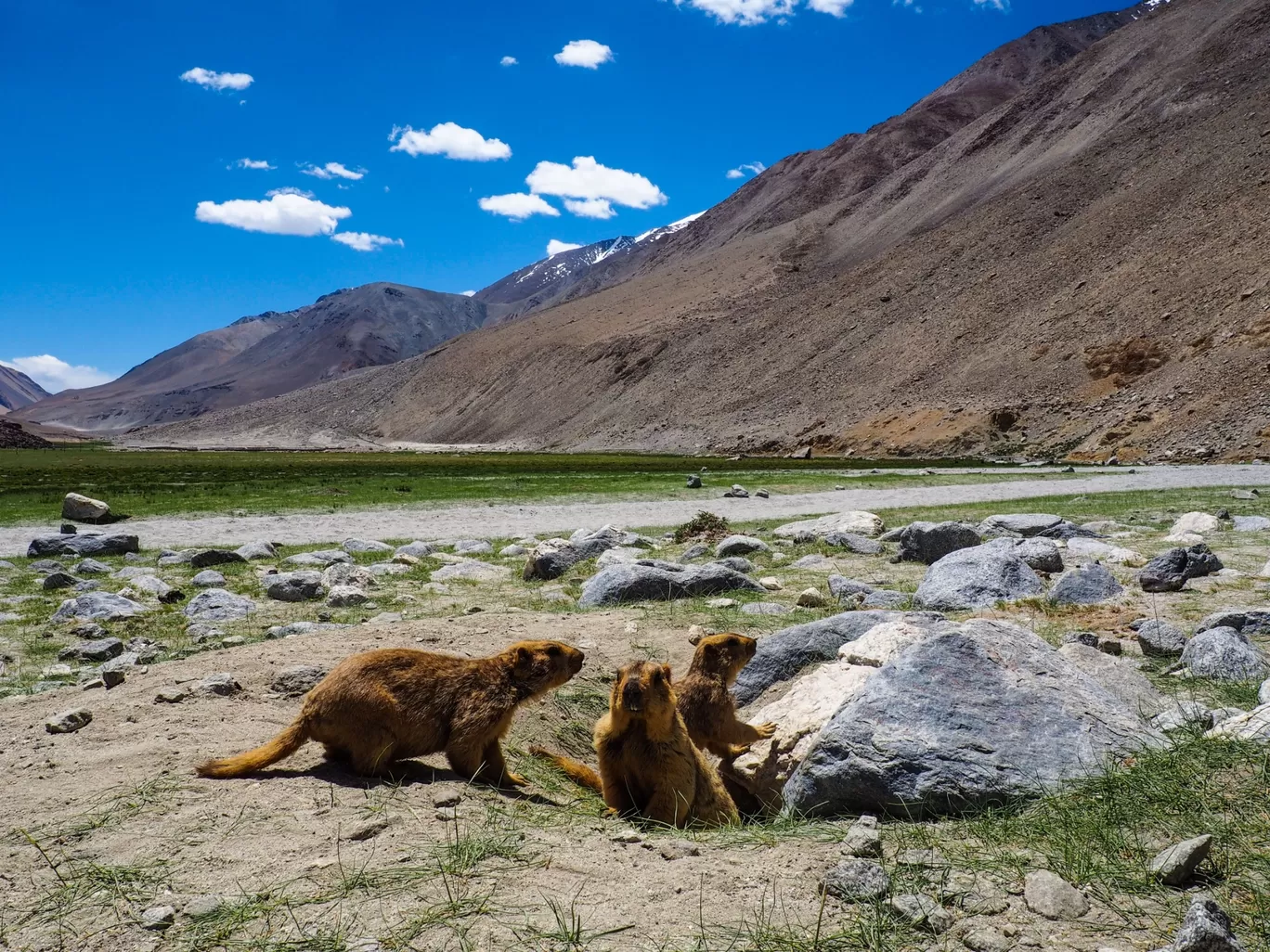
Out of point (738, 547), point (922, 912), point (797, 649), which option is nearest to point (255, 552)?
point (738, 547)

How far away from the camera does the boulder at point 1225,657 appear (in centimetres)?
713

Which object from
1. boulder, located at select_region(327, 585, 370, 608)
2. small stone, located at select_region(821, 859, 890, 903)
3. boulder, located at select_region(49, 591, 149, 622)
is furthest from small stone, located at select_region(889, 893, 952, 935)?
boulder, located at select_region(49, 591, 149, 622)

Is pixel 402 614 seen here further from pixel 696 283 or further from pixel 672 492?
pixel 696 283

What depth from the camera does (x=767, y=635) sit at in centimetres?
969

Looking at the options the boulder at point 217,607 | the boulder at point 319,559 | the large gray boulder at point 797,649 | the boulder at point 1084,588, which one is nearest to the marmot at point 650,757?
the large gray boulder at point 797,649

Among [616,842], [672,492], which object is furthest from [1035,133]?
[616,842]

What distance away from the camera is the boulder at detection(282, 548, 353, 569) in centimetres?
1706

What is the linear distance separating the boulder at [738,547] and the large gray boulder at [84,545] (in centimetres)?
1301

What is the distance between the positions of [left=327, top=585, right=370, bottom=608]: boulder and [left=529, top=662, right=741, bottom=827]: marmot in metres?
7.10

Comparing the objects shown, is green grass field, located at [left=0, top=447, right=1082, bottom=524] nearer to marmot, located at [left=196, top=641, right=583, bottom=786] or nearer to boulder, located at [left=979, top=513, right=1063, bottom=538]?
boulder, located at [left=979, top=513, right=1063, bottom=538]

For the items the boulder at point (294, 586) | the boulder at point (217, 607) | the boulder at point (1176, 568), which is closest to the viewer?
the boulder at point (1176, 568)

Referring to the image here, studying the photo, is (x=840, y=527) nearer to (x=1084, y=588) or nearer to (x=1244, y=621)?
(x=1084, y=588)

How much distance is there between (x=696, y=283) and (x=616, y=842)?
153 metres

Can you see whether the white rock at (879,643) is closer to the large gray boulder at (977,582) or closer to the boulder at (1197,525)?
the large gray boulder at (977,582)
